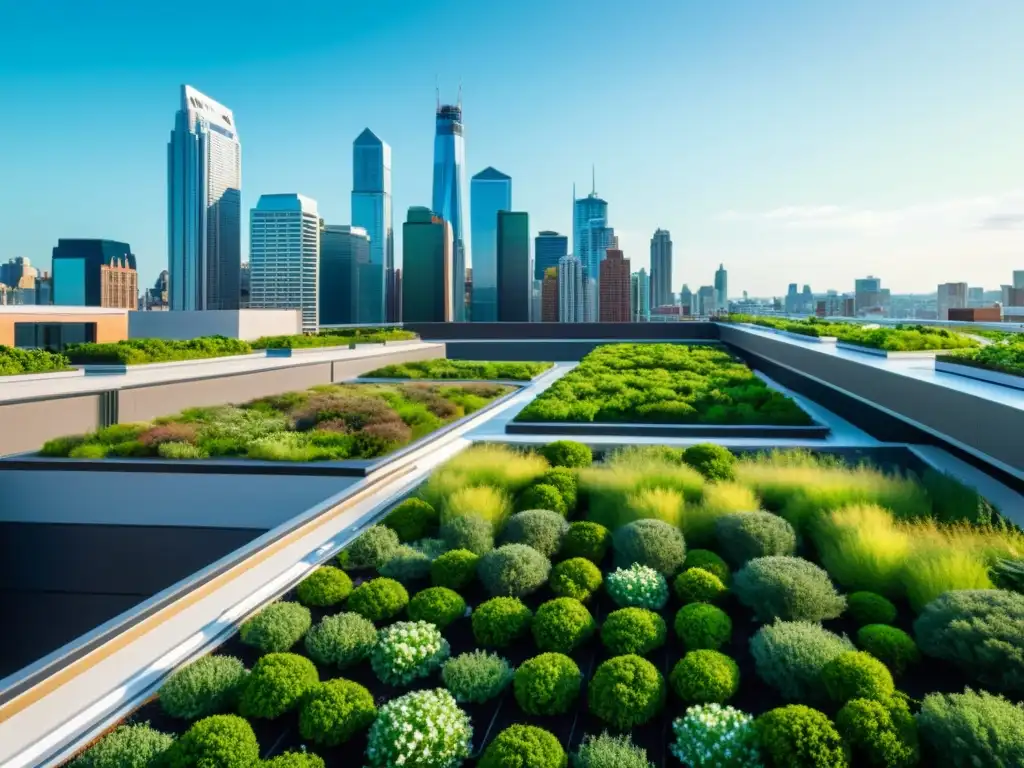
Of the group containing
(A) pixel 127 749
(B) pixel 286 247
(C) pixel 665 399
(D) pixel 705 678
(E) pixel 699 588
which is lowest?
(A) pixel 127 749

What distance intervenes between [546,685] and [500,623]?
1.91 ft

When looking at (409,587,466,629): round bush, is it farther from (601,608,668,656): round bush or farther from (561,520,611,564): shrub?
(561,520,611,564): shrub

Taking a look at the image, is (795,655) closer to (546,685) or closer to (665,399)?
(546,685)

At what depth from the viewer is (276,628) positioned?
3.62 metres

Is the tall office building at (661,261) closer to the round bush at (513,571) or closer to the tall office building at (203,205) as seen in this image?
the tall office building at (203,205)

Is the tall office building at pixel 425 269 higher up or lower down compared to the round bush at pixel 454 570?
higher up

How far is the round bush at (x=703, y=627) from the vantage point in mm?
3559

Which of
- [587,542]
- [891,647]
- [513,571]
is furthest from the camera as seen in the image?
[587,542]

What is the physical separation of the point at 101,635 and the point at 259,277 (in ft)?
386

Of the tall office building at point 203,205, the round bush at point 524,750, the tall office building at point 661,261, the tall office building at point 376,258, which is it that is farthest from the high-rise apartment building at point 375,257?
the round bush at point 524,750

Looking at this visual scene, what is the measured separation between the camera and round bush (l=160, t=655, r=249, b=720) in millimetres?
3088

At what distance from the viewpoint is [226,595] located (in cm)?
418

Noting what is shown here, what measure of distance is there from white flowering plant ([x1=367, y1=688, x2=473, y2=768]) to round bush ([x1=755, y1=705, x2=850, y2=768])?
3.87 feet

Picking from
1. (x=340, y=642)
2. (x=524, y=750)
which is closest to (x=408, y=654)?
(x=340, y=642)
